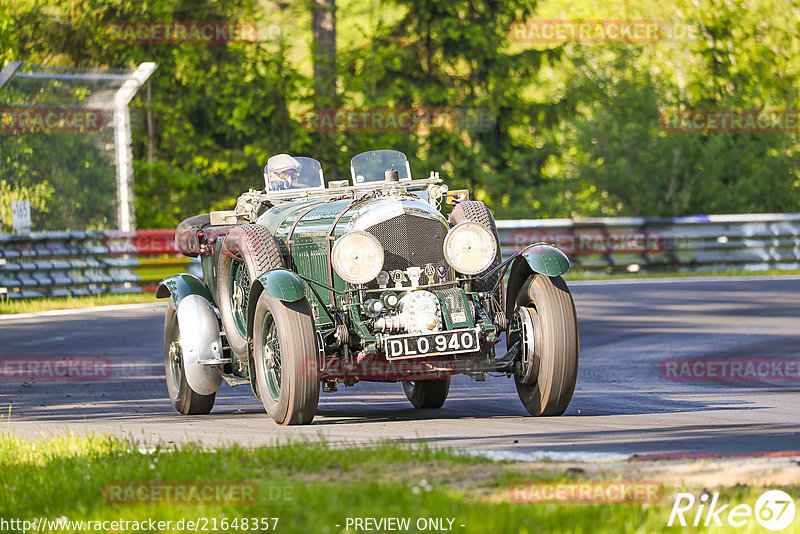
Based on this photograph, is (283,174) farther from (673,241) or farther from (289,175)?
(673,241)

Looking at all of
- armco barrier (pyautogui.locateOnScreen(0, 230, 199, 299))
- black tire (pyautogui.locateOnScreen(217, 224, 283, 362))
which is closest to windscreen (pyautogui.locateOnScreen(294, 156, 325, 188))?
black tire (pyautogui.locateOnScreen(217, 224, 283, 362))

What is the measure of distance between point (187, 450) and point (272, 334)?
191 centimetres

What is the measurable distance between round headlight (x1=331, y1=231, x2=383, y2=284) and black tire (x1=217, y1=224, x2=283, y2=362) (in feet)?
2.11

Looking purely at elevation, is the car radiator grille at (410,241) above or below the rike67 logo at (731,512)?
above

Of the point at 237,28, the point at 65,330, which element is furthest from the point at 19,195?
the point at 237,28

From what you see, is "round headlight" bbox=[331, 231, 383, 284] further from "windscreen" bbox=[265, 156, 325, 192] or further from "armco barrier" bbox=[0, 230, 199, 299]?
"armco barrier" bbox=[0, 230, 199, 299]

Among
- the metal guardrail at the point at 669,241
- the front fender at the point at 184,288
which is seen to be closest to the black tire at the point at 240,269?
the front fender at the point at 184,288

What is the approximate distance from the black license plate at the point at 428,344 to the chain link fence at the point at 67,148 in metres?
12.7

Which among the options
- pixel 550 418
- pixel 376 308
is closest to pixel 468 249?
pixel 376 308

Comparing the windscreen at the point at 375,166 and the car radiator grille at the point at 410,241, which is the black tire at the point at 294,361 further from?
the windscreen at the point at 375,166

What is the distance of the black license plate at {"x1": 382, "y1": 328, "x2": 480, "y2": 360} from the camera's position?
26.9 feet

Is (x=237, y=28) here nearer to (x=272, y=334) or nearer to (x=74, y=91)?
(x=74, y=91)

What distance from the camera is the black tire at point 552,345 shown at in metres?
8.31

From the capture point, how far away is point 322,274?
905 centimetres
